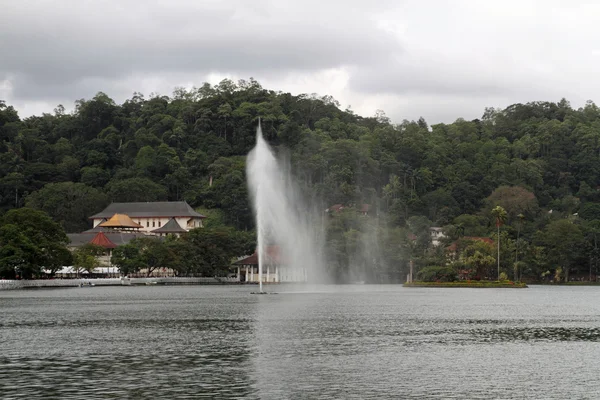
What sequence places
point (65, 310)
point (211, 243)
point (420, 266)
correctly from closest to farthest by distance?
point (65, 310), point (420, 266), point (211, 243)

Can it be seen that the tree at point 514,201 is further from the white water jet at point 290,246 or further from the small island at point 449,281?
the small island at point 449,281

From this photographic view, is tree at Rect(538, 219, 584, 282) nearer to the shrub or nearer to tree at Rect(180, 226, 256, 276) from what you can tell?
the shrub

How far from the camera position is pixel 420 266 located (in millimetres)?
148625

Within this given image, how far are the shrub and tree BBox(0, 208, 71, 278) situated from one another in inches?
2182

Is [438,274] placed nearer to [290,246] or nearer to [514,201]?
[290,246]

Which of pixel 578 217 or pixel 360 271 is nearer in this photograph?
pixel 360 271

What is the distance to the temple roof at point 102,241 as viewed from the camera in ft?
575

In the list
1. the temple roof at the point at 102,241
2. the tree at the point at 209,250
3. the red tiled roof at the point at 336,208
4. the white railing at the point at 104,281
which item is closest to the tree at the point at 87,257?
the white railing at the point at 104,281

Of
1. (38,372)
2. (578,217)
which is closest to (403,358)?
(38,372)

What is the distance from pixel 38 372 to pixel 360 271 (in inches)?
4813

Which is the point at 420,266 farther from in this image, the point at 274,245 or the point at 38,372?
the point at 38,372

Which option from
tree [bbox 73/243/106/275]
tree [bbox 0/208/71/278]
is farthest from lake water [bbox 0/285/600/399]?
tree [bbox 73/243/106/275]

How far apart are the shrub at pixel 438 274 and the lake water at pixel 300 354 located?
192 feet

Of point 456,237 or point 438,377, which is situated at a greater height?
point 456,237
